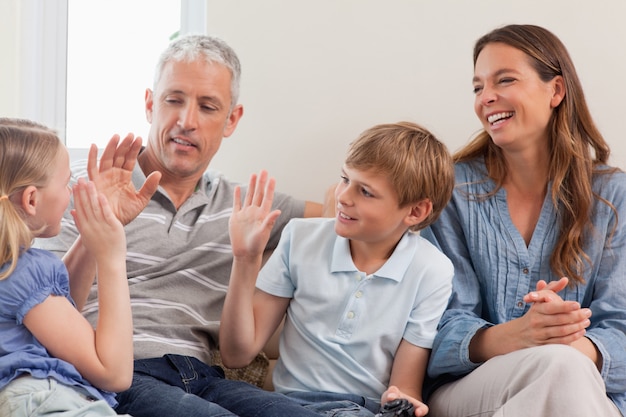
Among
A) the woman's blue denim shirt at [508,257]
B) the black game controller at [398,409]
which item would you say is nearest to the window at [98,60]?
the woman's blue denim shirt at [508,257]

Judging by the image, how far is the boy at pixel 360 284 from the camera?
6.03 ft

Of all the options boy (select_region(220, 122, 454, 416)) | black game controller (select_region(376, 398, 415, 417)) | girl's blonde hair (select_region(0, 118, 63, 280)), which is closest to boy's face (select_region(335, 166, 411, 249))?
boy (select_region(220, 122, 454, 416))

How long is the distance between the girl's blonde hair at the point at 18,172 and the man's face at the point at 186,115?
576mm

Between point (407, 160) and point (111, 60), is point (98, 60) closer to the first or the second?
point (111, 60)

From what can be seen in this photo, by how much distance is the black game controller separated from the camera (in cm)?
166

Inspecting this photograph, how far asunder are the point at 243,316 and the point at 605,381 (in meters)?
0.82

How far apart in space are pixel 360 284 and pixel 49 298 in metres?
0.71

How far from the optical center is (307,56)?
2.47 meters

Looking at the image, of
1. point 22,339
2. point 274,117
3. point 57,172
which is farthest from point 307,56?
point 22,339

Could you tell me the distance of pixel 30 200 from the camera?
150 cm

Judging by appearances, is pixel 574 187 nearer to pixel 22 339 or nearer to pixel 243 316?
pixel 243 316

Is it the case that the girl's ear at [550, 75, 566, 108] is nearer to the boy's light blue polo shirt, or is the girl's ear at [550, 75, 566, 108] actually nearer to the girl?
the boy's light blue polo shirt

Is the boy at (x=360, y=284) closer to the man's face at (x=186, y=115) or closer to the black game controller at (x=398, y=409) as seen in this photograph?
the black game controller at (x=398, y=409)

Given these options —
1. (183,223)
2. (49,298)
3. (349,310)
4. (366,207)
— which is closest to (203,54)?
(183,223)
